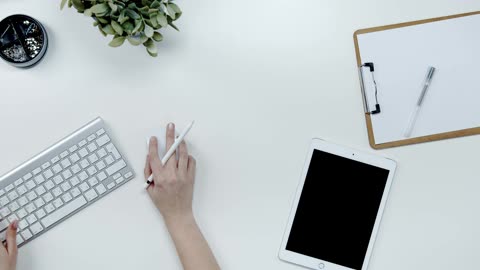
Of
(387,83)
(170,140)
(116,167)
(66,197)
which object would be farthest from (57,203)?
(387,83)

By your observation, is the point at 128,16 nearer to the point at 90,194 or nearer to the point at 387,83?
the point at 90,194

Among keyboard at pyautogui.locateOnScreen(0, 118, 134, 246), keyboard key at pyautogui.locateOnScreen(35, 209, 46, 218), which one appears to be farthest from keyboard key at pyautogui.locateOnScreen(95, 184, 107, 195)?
keyboard key at pyautogui.locateOnScreen(35, 209, 46, 218)

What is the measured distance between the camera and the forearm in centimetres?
85

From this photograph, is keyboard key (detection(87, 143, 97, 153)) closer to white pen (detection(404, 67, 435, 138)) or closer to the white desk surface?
the white desk surface

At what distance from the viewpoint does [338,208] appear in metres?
0.91

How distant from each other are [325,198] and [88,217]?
1.44 ft

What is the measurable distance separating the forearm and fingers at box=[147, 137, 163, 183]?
0.09 metres

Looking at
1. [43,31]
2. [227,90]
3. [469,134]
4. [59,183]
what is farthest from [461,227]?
[43,31]

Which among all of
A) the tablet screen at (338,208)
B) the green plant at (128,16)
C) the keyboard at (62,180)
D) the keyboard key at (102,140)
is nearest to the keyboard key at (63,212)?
the keyboard at (62,180)

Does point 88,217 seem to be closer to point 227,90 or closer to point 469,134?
point 227,90

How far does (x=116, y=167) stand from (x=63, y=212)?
12cm

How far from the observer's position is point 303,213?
90 cm

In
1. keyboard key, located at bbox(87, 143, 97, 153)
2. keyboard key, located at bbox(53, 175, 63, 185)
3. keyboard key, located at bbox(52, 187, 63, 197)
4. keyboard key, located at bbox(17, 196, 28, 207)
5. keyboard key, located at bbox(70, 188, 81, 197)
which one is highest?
keyboard key, located at bbox(87, 143, 97, 153)

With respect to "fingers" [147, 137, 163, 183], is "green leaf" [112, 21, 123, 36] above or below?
above
